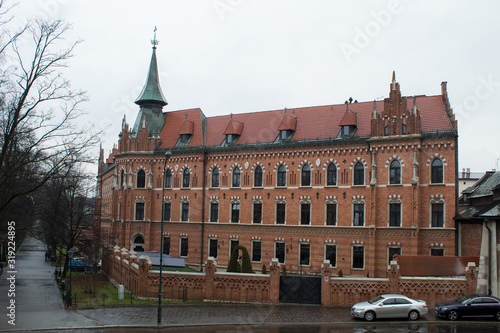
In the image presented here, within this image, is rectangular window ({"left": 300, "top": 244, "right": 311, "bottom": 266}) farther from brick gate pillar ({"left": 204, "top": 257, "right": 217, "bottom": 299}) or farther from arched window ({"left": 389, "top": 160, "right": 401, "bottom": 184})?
brick gate pillar ({"left": 204, "top": 257, "right": 217, "bottom": 299})

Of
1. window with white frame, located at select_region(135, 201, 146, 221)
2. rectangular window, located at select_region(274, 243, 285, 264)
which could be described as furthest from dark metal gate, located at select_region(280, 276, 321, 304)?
window with white frame, located at select_region(135, 201, 146, 221)

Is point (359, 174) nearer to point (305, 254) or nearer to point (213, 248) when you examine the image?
point (305, 254)

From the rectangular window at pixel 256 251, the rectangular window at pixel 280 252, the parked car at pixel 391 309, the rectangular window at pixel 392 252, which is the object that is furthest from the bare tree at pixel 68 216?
the parked car at pixel 391 309

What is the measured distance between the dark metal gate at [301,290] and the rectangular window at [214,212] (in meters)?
18.5

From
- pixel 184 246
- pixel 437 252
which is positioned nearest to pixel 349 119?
pixel 437 252

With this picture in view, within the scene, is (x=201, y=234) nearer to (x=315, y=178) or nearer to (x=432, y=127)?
(x=315, y=178)

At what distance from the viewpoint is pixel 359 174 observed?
136 ft

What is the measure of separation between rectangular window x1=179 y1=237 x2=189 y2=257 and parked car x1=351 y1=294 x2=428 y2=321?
2564cm

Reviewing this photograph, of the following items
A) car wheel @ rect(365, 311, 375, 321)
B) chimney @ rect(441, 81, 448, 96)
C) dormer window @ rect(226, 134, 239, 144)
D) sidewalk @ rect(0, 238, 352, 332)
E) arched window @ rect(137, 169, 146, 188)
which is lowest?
sidewalk @ rect(0, 238, 352, 332)

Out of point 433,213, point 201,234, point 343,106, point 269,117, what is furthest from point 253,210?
point 433,213

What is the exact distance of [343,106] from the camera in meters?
45.9

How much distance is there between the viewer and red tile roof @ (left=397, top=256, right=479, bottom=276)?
31.3 metres

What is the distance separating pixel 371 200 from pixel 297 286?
12.6 m

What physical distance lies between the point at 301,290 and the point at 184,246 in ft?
69.9
